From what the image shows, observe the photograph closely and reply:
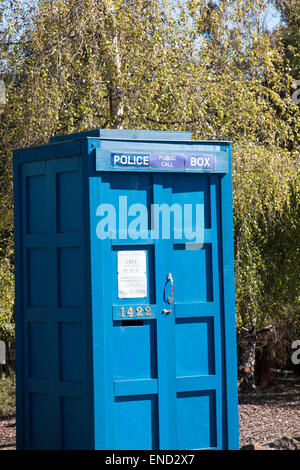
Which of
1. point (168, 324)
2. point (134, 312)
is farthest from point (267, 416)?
point (134, 312)

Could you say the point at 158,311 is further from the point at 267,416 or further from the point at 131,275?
the point at 267,416

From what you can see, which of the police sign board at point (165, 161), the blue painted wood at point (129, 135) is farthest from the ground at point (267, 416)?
the blue painted wood at point (129, 135)

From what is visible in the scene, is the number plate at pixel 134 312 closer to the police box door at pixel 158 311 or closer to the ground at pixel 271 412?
the police box door at pixel 158 311

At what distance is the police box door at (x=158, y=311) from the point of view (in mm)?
5391

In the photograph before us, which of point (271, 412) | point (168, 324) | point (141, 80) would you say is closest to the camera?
point (168, 324)

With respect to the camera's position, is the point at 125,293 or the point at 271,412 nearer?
the point at 125,293

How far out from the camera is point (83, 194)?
539cm

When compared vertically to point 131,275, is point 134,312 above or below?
below

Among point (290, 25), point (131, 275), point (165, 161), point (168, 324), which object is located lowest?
point (168, 324)

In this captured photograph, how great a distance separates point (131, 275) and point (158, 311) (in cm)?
33

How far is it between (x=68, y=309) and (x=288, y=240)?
7.91 meters

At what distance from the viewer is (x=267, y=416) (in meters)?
11.3

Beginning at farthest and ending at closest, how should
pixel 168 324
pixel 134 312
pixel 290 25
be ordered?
1. pixel 290 25
2. pixel 168 324
3. pixel 134 312
